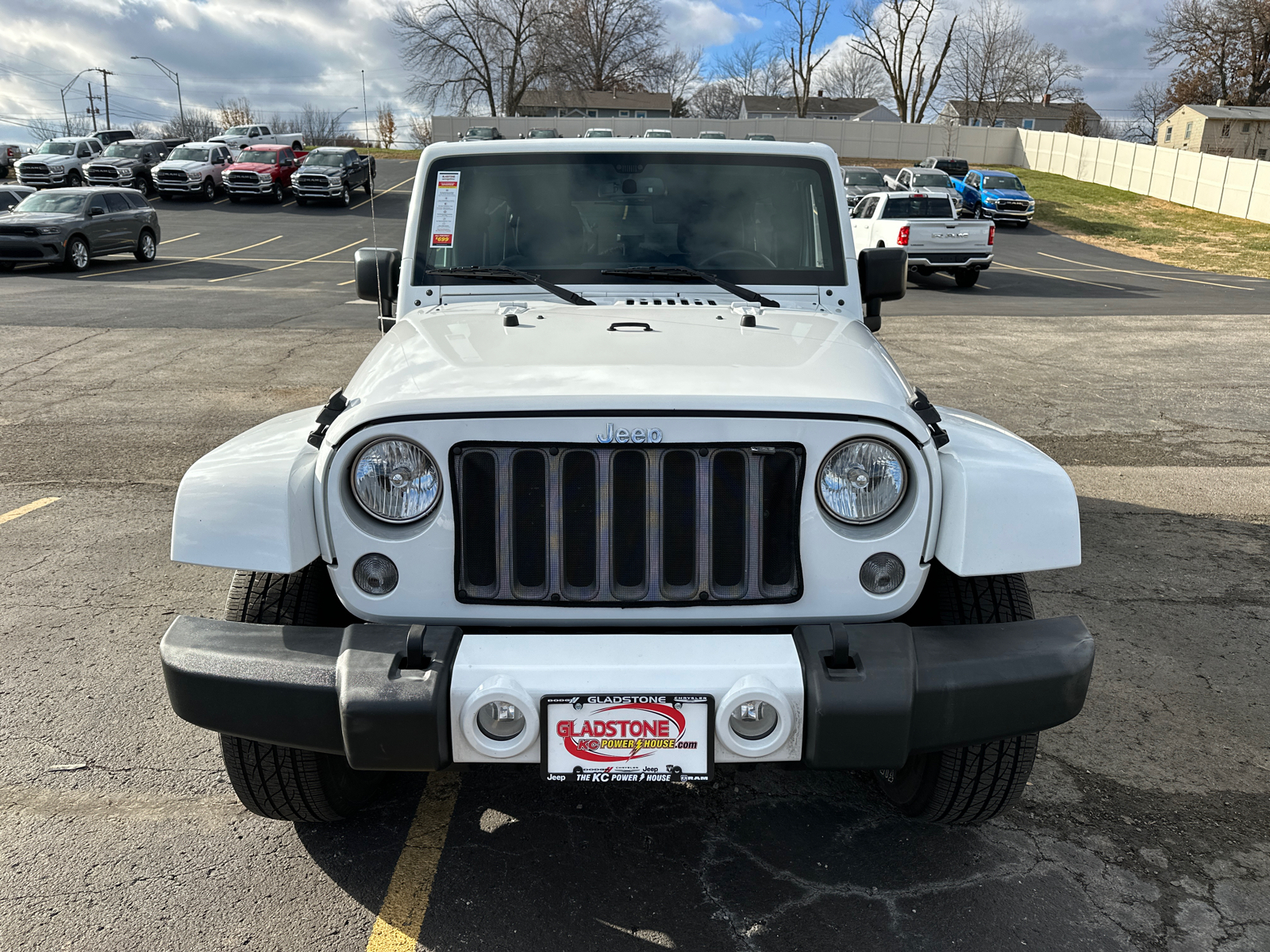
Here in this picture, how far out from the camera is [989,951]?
252cm

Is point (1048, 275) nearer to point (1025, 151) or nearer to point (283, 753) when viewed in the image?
point (283, 753)

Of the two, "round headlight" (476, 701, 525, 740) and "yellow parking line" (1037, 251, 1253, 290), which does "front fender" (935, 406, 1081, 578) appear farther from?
"yellow parking line" (1037, 251, 1253, 290)

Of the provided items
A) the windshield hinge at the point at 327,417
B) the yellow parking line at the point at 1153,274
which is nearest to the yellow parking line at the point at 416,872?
the windshield hinge at the point at 327,417

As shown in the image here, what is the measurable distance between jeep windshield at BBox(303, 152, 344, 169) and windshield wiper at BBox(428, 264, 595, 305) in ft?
107

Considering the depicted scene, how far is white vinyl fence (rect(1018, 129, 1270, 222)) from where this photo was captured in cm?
3491

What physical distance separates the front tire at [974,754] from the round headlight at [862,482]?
0.40 meters

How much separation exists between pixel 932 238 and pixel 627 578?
17.6 m

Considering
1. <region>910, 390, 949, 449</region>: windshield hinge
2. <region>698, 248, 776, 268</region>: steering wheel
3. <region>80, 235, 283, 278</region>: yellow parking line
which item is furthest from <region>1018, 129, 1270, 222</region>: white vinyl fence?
<region>910, 390, 949, 449</region>: windshield hinge

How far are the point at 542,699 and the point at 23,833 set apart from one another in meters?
1.83

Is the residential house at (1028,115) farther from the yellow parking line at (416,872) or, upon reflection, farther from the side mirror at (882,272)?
the yellow parking line at (416,872)

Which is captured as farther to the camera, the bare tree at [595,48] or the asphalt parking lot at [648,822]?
the bare tree at [595,48]

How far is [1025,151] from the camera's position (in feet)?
174

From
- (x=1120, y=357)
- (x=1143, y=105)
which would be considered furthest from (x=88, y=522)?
(x=1143, y=105)

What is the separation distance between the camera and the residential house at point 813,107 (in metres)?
84.2
